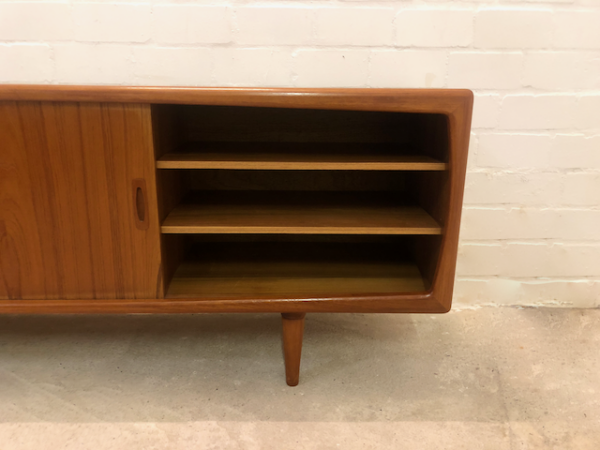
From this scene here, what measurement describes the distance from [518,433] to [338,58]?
3.00ft

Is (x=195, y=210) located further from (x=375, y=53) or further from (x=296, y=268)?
(x=375, y=53)

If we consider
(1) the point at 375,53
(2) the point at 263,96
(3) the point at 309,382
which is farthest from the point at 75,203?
(1) the point at 375,53

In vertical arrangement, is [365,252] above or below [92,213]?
Answer: below

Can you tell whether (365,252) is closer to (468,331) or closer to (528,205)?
(468,331)

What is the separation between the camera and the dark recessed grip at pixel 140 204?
0.79 meters

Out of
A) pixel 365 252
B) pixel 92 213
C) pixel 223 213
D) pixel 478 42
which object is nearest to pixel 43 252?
pixel 92 213

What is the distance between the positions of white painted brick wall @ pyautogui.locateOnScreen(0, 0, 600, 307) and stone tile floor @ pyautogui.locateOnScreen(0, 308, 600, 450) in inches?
17.5

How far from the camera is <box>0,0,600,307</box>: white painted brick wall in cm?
108

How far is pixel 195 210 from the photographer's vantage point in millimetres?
938

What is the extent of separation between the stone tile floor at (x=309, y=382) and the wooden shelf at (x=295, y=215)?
14.2 inches

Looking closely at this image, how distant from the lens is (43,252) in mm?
823

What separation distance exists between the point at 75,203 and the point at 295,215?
41cm

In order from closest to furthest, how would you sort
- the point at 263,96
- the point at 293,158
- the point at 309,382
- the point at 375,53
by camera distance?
the point at 263,96
the point at 293,158
the point at 309,382
the point at 375,53

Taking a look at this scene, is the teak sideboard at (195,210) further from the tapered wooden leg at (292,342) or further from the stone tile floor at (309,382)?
the stone tile floor at (309,382)
